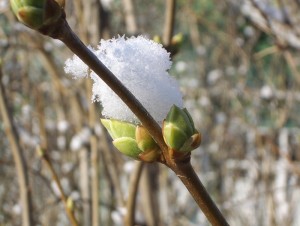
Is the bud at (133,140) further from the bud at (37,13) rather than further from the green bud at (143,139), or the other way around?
the bud at (37,13)

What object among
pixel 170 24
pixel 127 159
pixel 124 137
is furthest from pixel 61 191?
pixel 127 159

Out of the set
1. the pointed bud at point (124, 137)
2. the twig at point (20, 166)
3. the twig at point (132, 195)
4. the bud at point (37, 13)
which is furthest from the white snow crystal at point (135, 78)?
the twig at point (20, 166)

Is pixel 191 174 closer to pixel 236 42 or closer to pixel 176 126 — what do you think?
pixel 176 126

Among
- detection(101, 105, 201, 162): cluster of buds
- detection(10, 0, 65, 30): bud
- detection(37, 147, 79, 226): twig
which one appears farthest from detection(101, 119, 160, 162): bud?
detection(37, 147, 79, 226): twig

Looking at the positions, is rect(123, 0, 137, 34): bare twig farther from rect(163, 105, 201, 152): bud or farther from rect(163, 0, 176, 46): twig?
rect(163, 105, 201, 152): bud

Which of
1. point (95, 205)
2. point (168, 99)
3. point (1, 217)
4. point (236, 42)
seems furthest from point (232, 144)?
point (168, 99)
